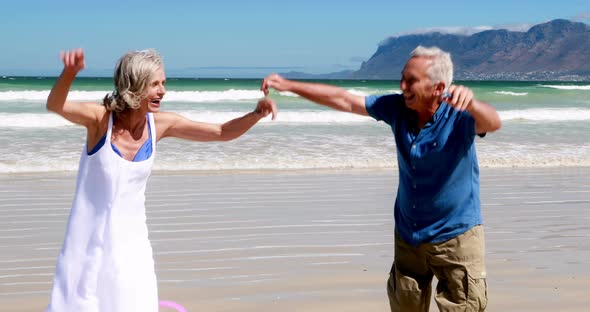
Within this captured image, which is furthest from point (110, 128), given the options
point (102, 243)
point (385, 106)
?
point (385, 106)

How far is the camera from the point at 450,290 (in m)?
3.80

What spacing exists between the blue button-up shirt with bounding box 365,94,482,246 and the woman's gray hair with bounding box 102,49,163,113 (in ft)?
3.69

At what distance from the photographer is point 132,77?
138 inches

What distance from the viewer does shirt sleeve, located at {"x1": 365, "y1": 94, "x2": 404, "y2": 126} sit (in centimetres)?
385

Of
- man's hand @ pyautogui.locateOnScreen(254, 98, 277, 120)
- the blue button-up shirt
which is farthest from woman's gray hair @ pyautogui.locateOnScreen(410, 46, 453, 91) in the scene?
man's hand @ pyautogui.locateOnScreen(254, 98, 277, 120)

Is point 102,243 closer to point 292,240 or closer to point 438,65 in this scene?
point 438,65

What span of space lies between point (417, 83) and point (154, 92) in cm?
114

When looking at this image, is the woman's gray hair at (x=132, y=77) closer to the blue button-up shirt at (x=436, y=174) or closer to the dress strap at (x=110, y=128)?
the dress strap at (x=110, y=128)

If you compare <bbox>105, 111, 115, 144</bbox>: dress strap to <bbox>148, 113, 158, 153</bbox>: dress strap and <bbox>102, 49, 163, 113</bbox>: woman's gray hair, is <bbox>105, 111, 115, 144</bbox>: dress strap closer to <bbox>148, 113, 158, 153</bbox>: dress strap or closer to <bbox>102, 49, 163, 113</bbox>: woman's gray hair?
<bbox>102, 49, 163, 113</bbox>: woman's gray hair

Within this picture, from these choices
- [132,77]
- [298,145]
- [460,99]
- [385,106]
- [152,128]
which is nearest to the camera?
[460,99]

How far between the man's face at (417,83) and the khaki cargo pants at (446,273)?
0.65 m

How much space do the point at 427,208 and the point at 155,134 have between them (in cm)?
127

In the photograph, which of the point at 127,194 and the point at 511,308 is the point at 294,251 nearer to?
the point at 511,308

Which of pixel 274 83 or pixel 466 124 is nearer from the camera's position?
pixel 466 124
